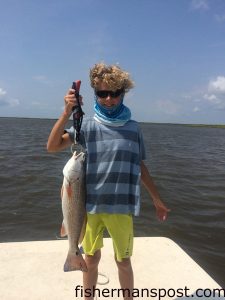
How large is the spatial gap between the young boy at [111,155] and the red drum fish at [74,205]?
0.12 meters

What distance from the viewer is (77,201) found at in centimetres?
362

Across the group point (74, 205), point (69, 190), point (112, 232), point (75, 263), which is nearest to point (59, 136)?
point (69, 190)

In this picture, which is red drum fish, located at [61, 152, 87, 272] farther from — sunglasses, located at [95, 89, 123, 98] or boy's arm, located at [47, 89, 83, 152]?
sunglasses, located at [95, 89, 123, 98]

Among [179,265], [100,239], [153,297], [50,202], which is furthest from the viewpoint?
[50,202]

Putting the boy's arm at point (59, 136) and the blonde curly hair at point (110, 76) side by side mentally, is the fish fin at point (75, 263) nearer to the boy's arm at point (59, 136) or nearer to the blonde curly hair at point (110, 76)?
the boy's arm at point (59, 136)

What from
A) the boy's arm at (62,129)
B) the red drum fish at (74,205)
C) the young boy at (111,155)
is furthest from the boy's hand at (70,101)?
the red drum fish at (74,205)

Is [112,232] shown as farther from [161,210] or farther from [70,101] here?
[70,101]

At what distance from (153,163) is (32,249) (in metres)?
17.7

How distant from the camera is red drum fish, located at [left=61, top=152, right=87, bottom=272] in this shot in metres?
3.52

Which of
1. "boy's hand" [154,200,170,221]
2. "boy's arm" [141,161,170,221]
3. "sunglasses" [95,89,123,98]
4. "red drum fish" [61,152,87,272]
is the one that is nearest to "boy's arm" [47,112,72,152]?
"red drum fish" [61,152,87,272]

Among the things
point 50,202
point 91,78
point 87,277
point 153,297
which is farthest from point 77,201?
point 50,202

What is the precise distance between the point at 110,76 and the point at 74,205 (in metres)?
1.35

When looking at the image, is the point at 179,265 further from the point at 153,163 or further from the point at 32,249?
the point at 153,163

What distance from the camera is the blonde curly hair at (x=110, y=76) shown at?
363 centimetres
